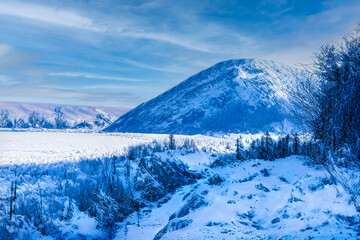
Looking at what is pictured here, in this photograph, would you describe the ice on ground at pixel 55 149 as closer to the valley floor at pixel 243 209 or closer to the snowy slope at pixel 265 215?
the valley floor at pixel 243 209

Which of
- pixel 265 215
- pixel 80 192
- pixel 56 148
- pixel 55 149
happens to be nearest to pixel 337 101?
pixel 265 215

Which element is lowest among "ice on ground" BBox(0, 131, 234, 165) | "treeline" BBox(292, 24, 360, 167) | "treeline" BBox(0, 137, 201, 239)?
"treeline" BBox(0, 137, 201, 239)

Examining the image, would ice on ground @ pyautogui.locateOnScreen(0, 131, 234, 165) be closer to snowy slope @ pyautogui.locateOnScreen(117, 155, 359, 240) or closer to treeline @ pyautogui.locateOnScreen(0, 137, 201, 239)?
treeline @ pyautogui.locateOnScreen(0, 137, 201, 239)

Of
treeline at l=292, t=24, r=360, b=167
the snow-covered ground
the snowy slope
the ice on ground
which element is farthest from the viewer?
the snow-covered ground

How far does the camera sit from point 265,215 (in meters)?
20.5

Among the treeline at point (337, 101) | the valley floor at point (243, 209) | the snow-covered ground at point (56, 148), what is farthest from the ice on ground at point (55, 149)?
the treeline at point (337, 101)

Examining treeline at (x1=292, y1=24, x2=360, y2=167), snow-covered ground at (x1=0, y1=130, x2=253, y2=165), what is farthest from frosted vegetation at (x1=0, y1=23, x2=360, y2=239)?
snow-covered ground at (x1=0, y1=130, x2=253, y2=165)

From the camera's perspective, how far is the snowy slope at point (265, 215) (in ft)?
39.1

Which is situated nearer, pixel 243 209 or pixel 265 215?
pixel 265 215

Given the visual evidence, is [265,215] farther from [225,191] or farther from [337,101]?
[337,101]

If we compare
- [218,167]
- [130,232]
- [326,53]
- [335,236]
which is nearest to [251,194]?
[130,232]

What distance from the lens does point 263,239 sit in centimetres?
1339

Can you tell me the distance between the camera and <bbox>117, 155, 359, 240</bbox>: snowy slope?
11.9 m

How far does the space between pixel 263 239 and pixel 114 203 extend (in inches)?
1048
